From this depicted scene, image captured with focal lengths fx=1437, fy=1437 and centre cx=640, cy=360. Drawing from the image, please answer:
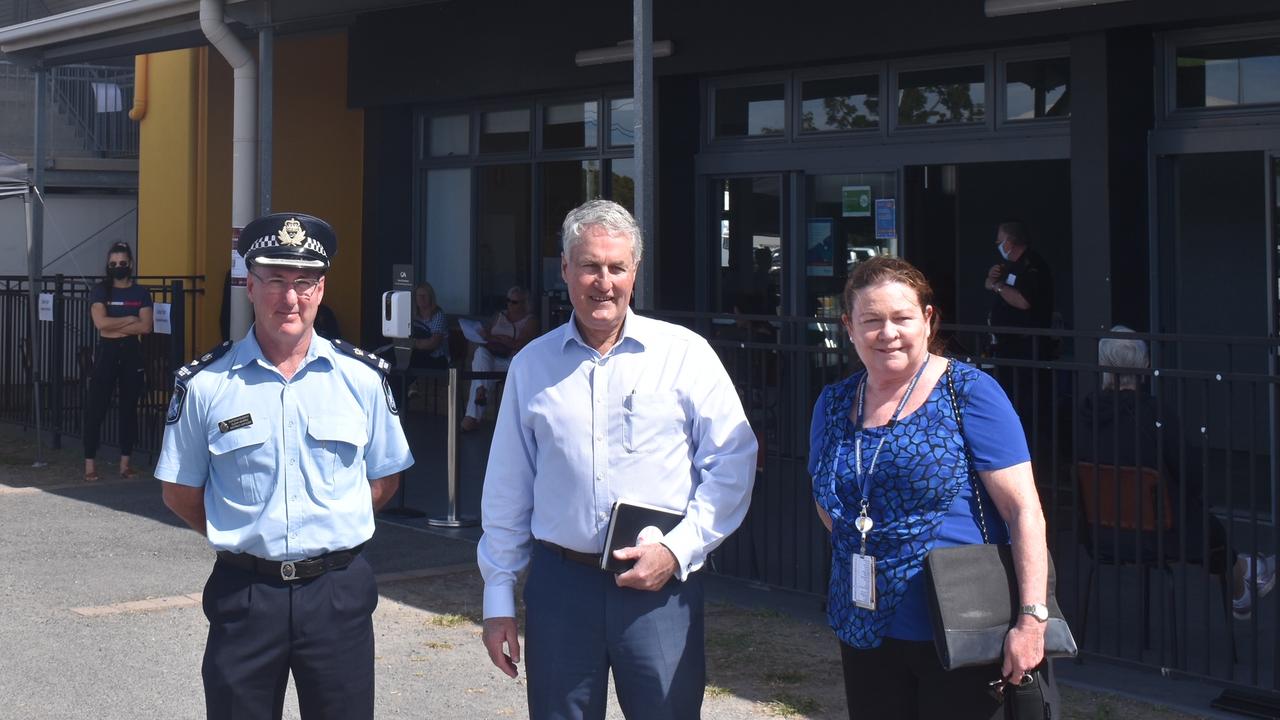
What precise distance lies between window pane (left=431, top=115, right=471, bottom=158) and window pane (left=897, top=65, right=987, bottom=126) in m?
5.73

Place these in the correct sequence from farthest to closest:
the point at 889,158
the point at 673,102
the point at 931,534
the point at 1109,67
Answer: the point at 673,102
the point at 889,158
the point at 1109,67
the point at 931,534

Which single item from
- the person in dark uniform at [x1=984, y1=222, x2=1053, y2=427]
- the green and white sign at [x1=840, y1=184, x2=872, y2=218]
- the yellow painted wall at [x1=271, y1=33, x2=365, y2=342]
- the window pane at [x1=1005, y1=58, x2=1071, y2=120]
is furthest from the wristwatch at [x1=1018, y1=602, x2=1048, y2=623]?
the yellow painted wall at [x1=271, y1=33, x2=365, y2=342]

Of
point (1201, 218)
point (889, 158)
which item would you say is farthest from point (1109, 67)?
point (1201, 218)

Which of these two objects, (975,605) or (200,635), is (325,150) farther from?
(975,605)

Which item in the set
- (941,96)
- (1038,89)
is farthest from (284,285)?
(941,96)

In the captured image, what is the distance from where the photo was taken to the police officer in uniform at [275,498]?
12.1ft

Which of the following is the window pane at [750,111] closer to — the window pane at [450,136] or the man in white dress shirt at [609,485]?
the window pane at [450,136]

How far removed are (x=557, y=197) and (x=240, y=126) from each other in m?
3.58

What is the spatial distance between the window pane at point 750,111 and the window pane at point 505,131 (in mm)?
2885

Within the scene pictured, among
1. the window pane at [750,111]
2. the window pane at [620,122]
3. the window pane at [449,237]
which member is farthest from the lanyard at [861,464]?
the window pane at [449,237]

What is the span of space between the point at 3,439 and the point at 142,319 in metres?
3.88

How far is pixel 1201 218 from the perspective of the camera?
12.5 metres

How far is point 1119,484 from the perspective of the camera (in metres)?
5.97

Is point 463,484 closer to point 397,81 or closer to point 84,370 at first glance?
point 84,370
